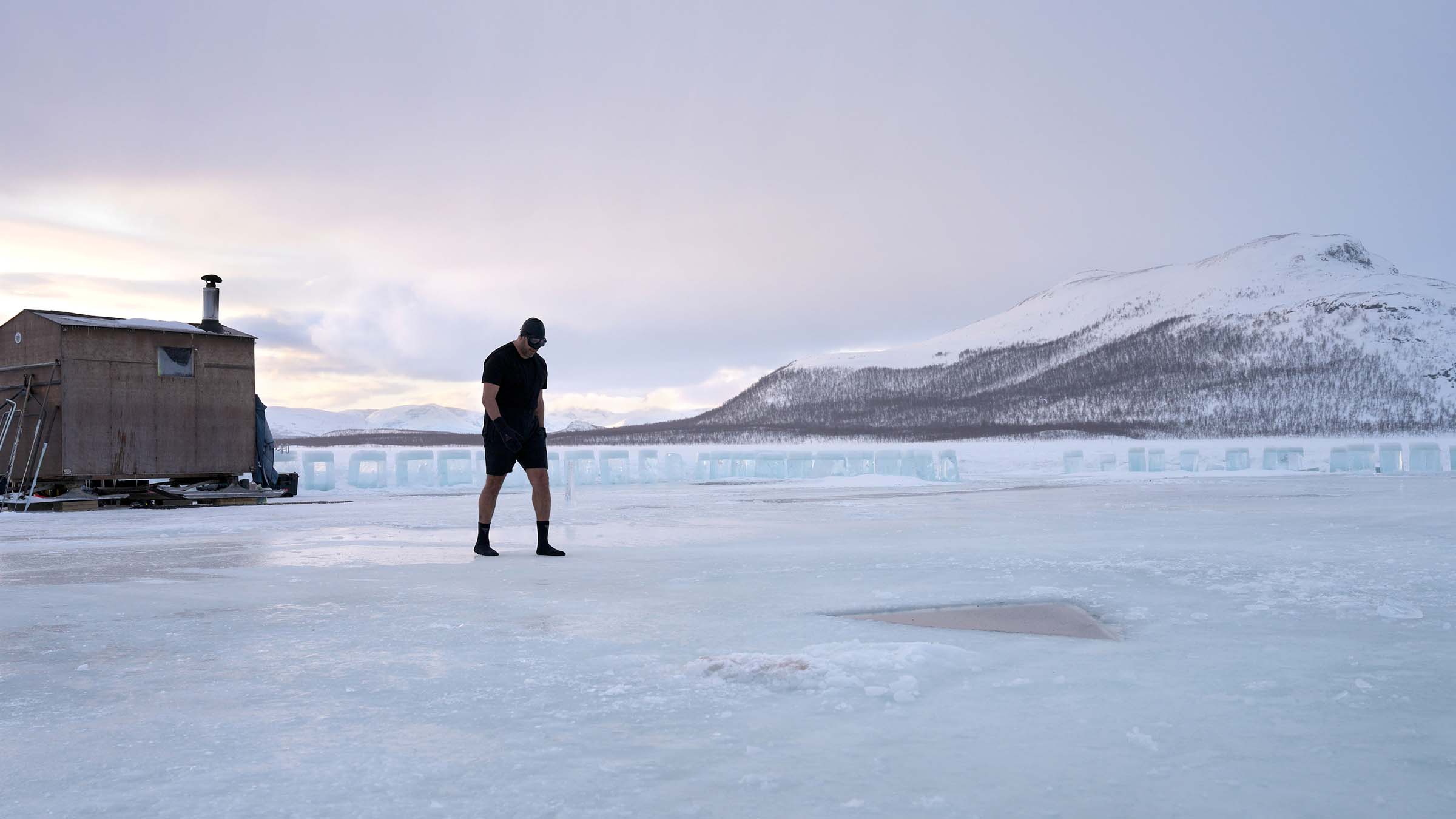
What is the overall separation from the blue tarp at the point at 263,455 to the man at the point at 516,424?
11.4 meters

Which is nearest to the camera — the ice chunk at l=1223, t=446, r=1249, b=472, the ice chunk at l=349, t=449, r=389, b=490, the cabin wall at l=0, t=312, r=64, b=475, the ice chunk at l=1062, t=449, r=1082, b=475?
the cabin wall at l=0, t=312, r=64, b=475

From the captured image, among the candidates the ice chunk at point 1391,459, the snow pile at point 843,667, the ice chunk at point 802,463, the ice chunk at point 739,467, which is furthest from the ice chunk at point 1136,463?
the snow pile at point 843,667

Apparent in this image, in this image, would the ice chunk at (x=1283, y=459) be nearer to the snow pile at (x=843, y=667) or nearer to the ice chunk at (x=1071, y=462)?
the ice chunk at (x=1071, y=462)

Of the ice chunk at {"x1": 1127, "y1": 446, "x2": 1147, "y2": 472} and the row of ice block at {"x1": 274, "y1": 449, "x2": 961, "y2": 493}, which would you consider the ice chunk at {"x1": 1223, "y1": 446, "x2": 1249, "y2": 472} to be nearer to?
the ice chunk at {"x1": 1127, "y1": 446, "x2": 1147, "y2": 472}

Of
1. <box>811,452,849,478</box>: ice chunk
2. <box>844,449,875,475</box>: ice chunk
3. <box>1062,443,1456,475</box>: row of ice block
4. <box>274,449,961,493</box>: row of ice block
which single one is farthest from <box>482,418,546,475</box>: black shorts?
<box>1062,443,1456,475</box>: row of ice block

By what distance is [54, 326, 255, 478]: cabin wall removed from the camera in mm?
15789

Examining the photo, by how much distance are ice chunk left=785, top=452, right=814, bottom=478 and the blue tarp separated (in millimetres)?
11953

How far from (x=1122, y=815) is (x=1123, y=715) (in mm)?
838

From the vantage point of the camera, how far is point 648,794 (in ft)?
8.38

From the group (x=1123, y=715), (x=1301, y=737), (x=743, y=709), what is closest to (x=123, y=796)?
(x=743, y=709)

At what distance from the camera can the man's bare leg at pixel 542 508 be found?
7.91m

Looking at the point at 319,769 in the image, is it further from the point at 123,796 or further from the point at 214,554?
the point at 214,554

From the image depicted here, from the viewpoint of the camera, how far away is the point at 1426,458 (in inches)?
1104

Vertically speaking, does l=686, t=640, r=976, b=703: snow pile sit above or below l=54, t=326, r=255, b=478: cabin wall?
below
